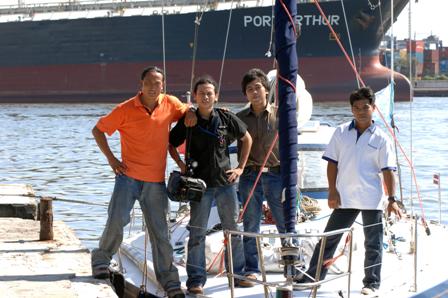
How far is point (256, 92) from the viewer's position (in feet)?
23.8

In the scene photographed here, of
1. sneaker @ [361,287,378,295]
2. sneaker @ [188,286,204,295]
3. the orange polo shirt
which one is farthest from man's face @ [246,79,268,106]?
sneaker @ [361,287,378,295]

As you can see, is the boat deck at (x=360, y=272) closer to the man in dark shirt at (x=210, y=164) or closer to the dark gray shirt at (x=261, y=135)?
the man in dark shirt at (x=210, y=164)

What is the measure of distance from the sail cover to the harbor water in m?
2.57

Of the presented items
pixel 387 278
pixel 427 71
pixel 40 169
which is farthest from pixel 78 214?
pixel 427 71

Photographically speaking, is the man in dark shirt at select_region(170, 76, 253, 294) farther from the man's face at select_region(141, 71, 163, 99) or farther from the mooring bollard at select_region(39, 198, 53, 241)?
the mooring bollard at select_region(39, 198, 53, 241)

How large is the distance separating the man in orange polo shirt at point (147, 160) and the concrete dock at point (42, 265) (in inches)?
19.0

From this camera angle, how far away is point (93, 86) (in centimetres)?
5444

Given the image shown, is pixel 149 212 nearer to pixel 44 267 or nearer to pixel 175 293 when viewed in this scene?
pixel 175 293

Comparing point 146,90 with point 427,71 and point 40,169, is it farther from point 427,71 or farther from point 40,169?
point 427,71

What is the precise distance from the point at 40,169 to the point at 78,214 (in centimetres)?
844

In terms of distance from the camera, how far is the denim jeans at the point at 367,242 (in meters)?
6.65

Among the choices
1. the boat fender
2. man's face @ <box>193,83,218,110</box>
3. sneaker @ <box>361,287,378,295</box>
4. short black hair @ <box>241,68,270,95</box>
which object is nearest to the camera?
sneaker @ <box>361,287,378,295</box>

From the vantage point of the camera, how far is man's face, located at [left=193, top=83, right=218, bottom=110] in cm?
695

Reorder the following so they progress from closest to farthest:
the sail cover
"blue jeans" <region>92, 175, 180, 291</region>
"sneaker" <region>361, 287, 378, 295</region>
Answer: the sail cover
"sneaker" <region>361, 287, 378, 295</region>
"blue jeans" <region>92, 175, 180, 291</region>
